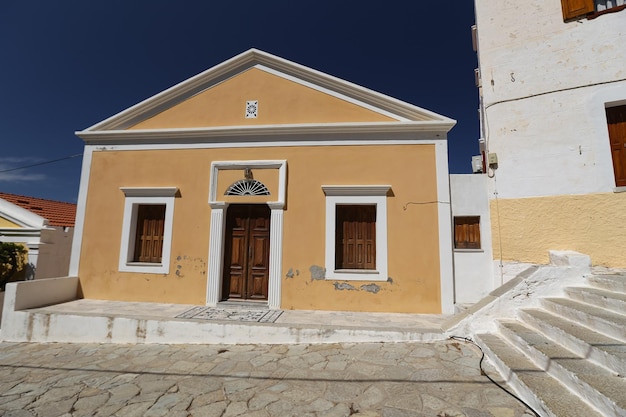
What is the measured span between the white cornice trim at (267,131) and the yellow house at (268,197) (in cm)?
3

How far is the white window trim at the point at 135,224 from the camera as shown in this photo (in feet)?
22.4

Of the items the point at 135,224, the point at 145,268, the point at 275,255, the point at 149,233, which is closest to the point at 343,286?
the point at 275,255

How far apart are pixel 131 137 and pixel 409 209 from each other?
6.87 m

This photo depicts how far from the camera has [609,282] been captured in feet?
14.0

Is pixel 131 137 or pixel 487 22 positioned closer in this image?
pixel 487 22

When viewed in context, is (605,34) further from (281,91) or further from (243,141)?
(243,141)

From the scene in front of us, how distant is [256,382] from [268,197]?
382 centimetres

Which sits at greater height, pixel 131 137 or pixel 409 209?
pixel 131 137

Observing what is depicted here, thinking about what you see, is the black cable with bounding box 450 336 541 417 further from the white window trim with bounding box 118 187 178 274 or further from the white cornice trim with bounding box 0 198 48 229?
the white cornice trim with bounding box 0 198 48 229

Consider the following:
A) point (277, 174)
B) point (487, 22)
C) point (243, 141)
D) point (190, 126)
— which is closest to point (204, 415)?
point (277, 174)

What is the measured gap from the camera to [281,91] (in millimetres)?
7172

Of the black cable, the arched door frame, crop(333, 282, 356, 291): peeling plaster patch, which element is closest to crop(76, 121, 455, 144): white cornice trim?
the arched door frame

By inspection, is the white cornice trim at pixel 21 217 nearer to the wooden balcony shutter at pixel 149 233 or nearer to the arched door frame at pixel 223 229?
the wooden balcony shutter at pixel 149 233

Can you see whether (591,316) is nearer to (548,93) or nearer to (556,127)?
(556,127)
